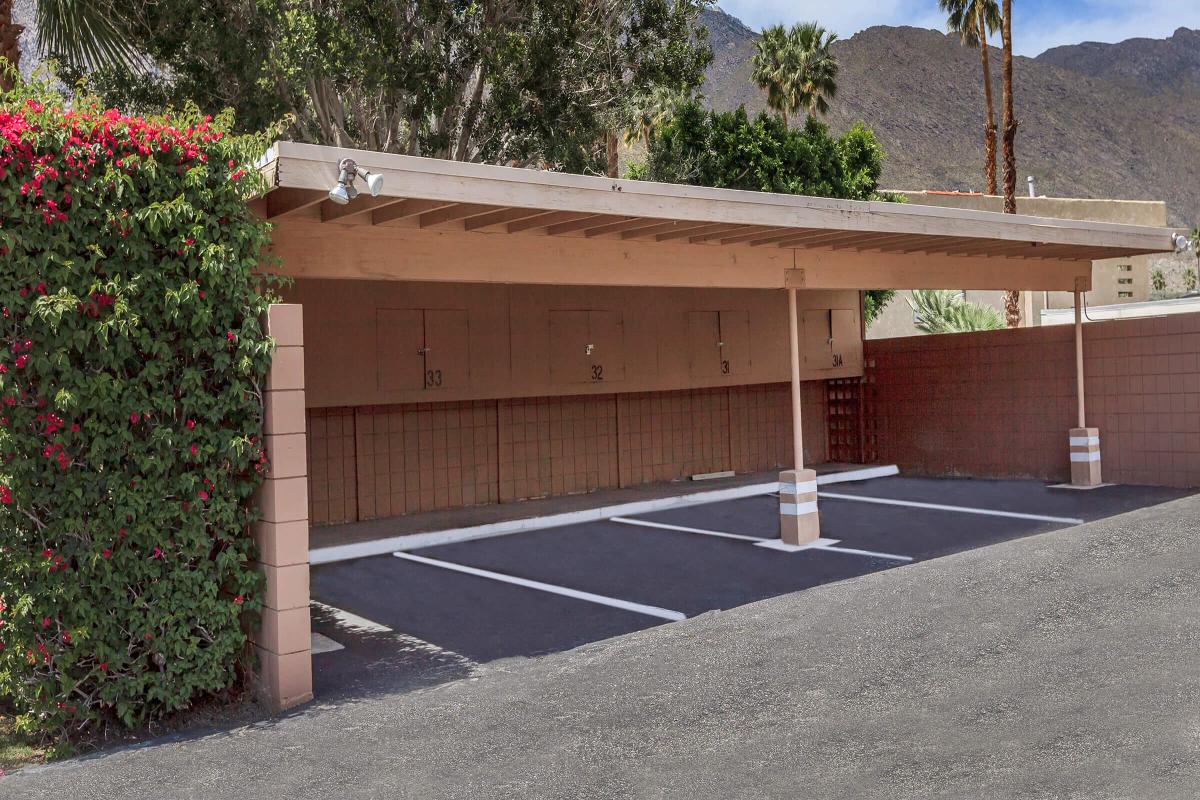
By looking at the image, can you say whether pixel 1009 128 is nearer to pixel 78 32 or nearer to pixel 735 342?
pixel 735 342

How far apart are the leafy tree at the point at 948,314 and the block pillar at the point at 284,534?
19.6 m

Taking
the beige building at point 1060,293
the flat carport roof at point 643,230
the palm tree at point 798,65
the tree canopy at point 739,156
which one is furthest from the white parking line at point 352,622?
the palm tree at point 798,65

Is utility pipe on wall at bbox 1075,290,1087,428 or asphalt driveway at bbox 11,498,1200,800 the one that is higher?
utility pipe on wall at bbox 1075,290,1087,428

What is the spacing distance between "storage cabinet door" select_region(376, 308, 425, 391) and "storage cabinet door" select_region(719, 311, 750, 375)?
15.5 feet

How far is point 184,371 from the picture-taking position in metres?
5.17

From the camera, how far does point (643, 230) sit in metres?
8.17

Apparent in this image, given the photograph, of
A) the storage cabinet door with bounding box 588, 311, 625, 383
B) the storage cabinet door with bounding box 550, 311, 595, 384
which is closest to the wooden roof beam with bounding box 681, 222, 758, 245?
the storage cabinet door with bounding box 550, 311, 595, 384

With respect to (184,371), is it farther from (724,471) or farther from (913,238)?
(724,471)

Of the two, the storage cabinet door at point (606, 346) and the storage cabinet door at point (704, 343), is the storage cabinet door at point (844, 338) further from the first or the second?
the storage cabinet door at point (606, 346)

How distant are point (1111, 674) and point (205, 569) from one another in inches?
174

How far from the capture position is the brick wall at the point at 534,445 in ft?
36.9

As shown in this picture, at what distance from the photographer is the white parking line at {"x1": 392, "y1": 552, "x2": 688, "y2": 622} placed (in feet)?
23.7

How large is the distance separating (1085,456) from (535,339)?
6.79m

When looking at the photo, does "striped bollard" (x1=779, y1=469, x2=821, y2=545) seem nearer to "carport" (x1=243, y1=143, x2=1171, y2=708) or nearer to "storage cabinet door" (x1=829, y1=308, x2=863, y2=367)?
"carport" (x1=243, y1=143, x2=1171, y2=708)
